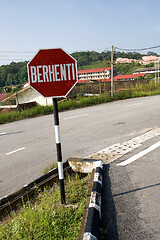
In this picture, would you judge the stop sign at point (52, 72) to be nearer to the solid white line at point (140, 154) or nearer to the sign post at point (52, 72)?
the sign post at point (52, 72)

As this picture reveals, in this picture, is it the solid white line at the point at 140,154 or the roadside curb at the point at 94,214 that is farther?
the solid white line at the point at 140,154

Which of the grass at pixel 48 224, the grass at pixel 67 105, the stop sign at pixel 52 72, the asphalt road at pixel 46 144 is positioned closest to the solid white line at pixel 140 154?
the asphalt road at pixel 46 144

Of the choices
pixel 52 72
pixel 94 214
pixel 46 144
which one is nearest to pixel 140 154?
pixel 94 214

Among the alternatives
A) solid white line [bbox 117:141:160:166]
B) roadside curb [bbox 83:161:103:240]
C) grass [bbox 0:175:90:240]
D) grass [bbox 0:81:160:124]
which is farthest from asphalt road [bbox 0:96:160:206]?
grass [bbox 0:81:160:124]

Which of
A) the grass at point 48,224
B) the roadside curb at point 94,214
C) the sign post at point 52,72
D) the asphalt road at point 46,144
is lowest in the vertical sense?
the asphalt road at point 46,144

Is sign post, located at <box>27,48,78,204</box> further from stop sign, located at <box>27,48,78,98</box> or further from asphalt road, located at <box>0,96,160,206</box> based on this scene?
asphalt road, located at <box>0,96,160,206</box>

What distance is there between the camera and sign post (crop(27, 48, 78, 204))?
2.88 m

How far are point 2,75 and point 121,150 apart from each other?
54.5 m

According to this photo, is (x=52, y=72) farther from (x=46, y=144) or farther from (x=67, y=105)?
(x=67, y=105)

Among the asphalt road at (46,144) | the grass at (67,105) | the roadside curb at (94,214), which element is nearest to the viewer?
the roadside curb at (94,214)

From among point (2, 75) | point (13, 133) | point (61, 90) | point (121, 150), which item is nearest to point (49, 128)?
point (13, 133)

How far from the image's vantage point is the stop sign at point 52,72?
288 centimetres

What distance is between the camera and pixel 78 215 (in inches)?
112

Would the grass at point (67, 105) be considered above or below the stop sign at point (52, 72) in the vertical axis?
below
